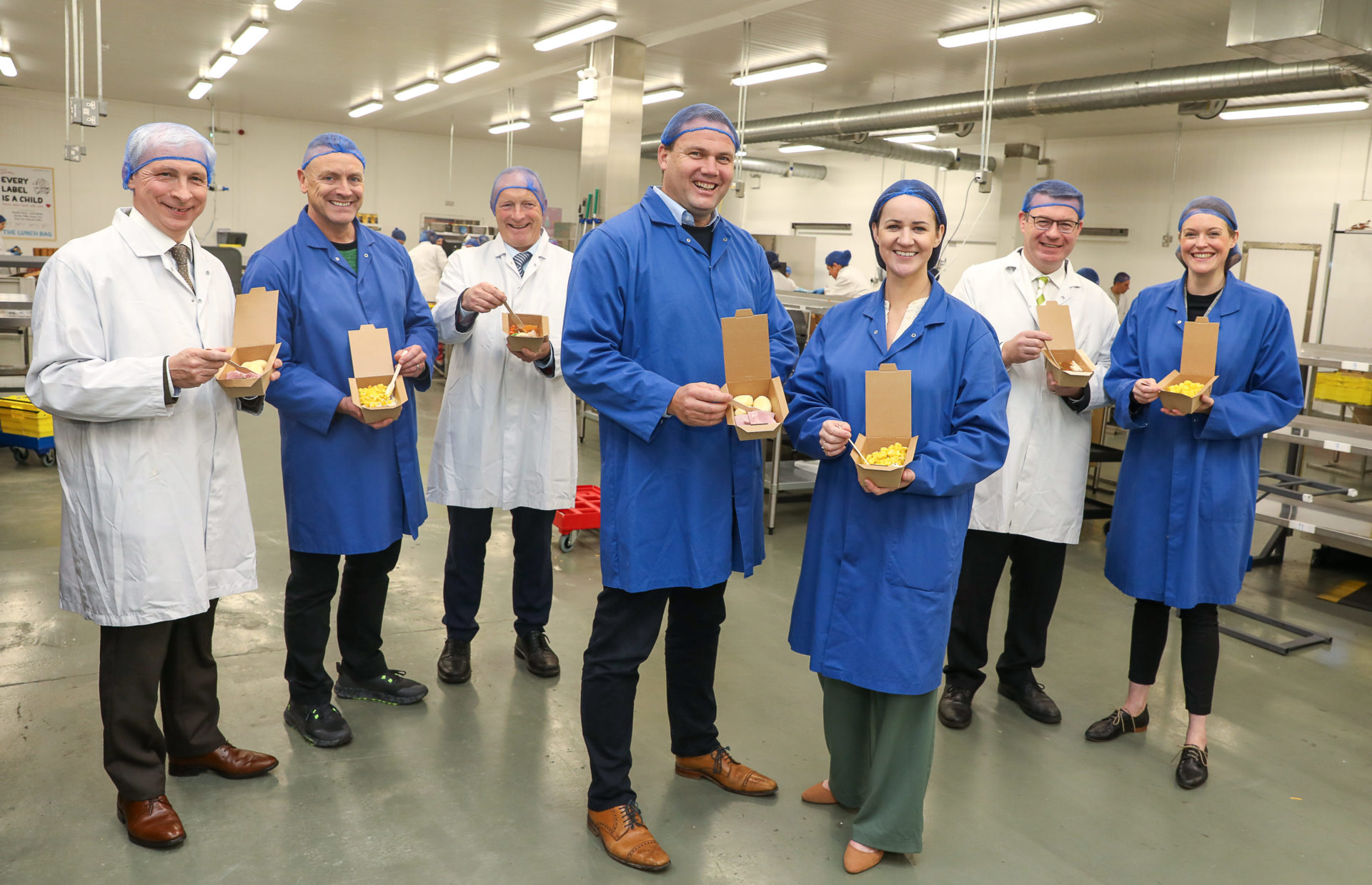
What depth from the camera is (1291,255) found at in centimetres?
1059

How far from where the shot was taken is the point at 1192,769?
2707 mm

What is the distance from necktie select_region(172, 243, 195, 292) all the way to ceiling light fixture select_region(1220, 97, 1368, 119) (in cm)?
961

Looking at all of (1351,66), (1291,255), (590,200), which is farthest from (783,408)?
(1291,255)

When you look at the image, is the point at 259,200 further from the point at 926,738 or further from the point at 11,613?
the point at 926,738

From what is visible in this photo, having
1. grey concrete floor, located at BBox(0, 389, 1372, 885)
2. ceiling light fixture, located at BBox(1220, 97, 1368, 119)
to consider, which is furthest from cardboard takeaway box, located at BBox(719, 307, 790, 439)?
ceiling light fixture, located at BBox(1220, 97, 1368, 119)

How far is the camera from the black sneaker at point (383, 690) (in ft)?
9.70

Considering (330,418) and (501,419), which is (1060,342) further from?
(330,418)

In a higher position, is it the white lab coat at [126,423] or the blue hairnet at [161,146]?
the blue hairnet at [161,146]

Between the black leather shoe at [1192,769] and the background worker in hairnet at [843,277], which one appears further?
the background worker in hairnet at [843,277]

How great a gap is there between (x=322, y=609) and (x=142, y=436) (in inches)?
31.7

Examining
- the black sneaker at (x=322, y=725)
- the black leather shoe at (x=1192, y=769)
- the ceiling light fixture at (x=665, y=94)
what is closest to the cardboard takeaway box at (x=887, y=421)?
the black leather shoe at (x=1192, y=769)

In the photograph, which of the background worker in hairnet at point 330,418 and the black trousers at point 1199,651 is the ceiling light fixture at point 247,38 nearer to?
the background worker in hairnet at point 330,418

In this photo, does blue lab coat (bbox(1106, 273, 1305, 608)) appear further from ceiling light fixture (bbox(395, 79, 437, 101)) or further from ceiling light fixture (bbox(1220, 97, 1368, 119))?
ceiling light fixture (bbox(395, 79, 437, 101))

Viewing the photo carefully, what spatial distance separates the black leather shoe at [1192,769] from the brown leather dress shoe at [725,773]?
1.23 meters
